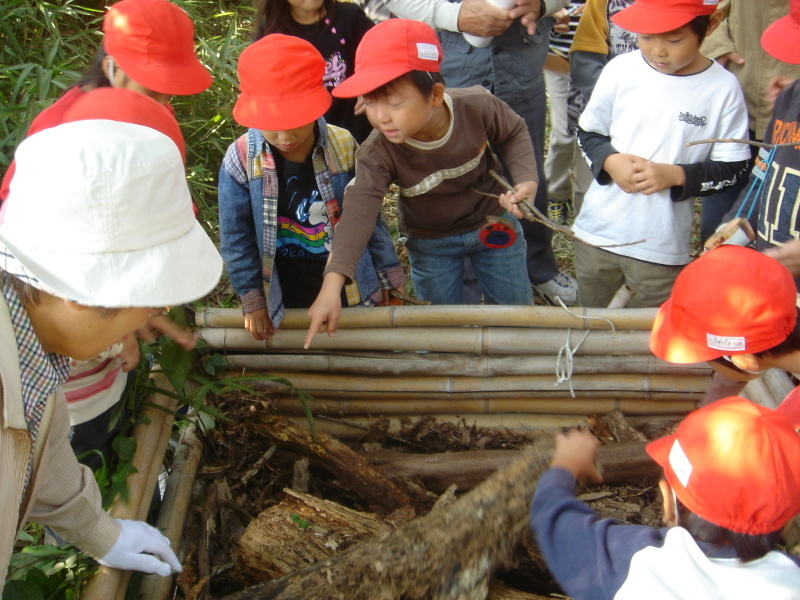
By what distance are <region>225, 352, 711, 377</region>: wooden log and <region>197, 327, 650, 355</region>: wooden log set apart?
0.04 m

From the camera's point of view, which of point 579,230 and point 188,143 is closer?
point 579,230

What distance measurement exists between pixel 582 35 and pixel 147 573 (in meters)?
3.45

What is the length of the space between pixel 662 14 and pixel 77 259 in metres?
2.20

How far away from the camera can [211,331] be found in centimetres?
264

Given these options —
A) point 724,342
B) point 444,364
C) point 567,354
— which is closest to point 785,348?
point 724,342

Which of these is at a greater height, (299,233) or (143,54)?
(143,54)

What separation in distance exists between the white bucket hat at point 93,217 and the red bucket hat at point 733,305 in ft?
4.50

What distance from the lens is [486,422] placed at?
2803mm

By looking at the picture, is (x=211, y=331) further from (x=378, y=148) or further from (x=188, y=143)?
(x=188, y=143)

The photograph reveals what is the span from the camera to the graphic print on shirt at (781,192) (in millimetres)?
2297

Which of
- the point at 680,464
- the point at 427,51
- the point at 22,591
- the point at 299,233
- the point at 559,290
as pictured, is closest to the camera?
the point at 680,464

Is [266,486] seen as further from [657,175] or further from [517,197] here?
[657,175]

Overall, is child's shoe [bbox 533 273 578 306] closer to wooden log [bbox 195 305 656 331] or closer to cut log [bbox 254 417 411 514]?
wooden log [bbox 195 305 656 331]

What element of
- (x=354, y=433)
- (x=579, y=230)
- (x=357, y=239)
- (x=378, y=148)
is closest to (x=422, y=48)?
(x=378, y=148)
